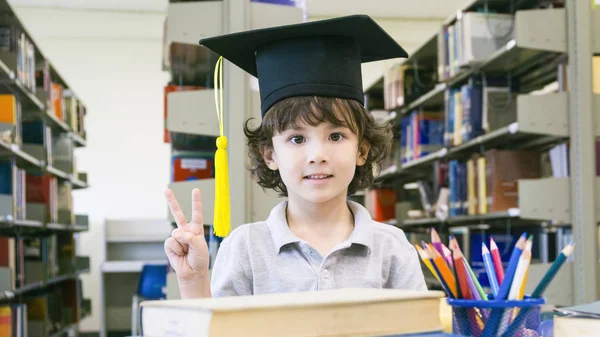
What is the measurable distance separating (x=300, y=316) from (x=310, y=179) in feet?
1.86

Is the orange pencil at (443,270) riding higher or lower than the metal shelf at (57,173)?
lower

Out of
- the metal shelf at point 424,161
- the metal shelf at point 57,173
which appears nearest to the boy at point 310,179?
the metal shelf at point 424,161

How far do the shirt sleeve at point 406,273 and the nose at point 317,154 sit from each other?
0.78 feet

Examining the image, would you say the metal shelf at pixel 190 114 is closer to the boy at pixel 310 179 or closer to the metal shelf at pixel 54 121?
the boy at pixel 310 179

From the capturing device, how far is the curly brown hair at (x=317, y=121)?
106 cm

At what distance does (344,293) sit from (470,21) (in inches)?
143

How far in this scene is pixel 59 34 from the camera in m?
7.76

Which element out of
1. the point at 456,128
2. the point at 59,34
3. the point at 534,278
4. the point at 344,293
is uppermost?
the point at 59,34

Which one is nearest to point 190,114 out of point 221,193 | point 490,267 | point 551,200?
point 551,200

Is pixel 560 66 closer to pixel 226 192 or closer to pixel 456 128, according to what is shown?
pixel 456 128

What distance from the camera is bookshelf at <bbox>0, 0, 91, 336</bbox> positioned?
441 centimetres

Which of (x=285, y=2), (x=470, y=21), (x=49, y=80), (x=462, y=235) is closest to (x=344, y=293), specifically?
(x=285, y=2)

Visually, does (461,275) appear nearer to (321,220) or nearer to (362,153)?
(321,220)

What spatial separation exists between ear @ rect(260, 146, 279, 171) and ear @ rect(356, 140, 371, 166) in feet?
0.48
